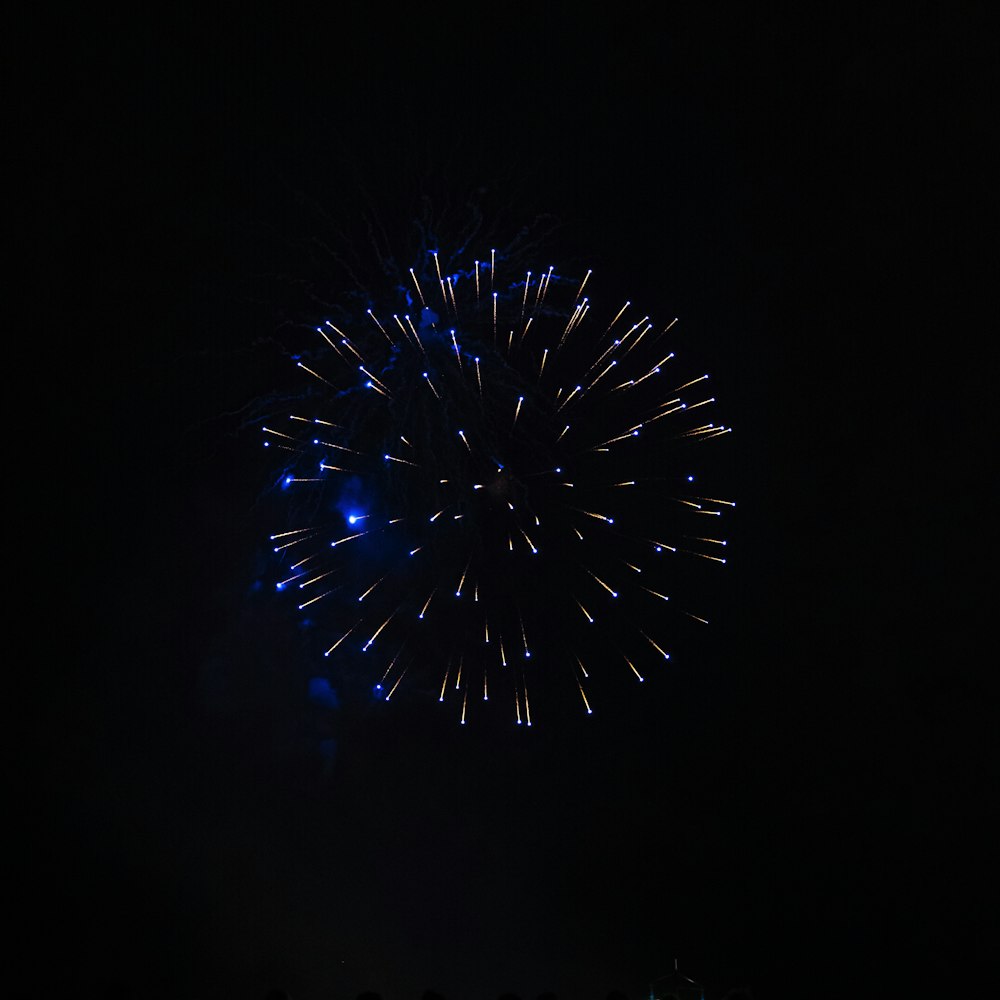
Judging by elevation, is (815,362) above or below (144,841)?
above

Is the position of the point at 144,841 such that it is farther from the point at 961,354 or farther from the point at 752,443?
the point at 961,354

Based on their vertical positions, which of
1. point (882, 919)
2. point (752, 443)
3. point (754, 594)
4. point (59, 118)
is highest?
point (59, 118)

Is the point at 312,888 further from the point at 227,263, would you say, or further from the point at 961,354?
the point at 961,354

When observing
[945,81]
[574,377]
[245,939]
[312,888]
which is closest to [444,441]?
[574,377]

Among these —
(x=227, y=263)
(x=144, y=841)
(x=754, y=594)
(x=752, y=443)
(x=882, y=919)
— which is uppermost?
(x=227, y=263)

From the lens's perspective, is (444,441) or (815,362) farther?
(815,362)

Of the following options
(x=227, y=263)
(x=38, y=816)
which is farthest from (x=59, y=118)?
(x=38, y=816)

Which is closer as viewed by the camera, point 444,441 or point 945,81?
point 444,441
